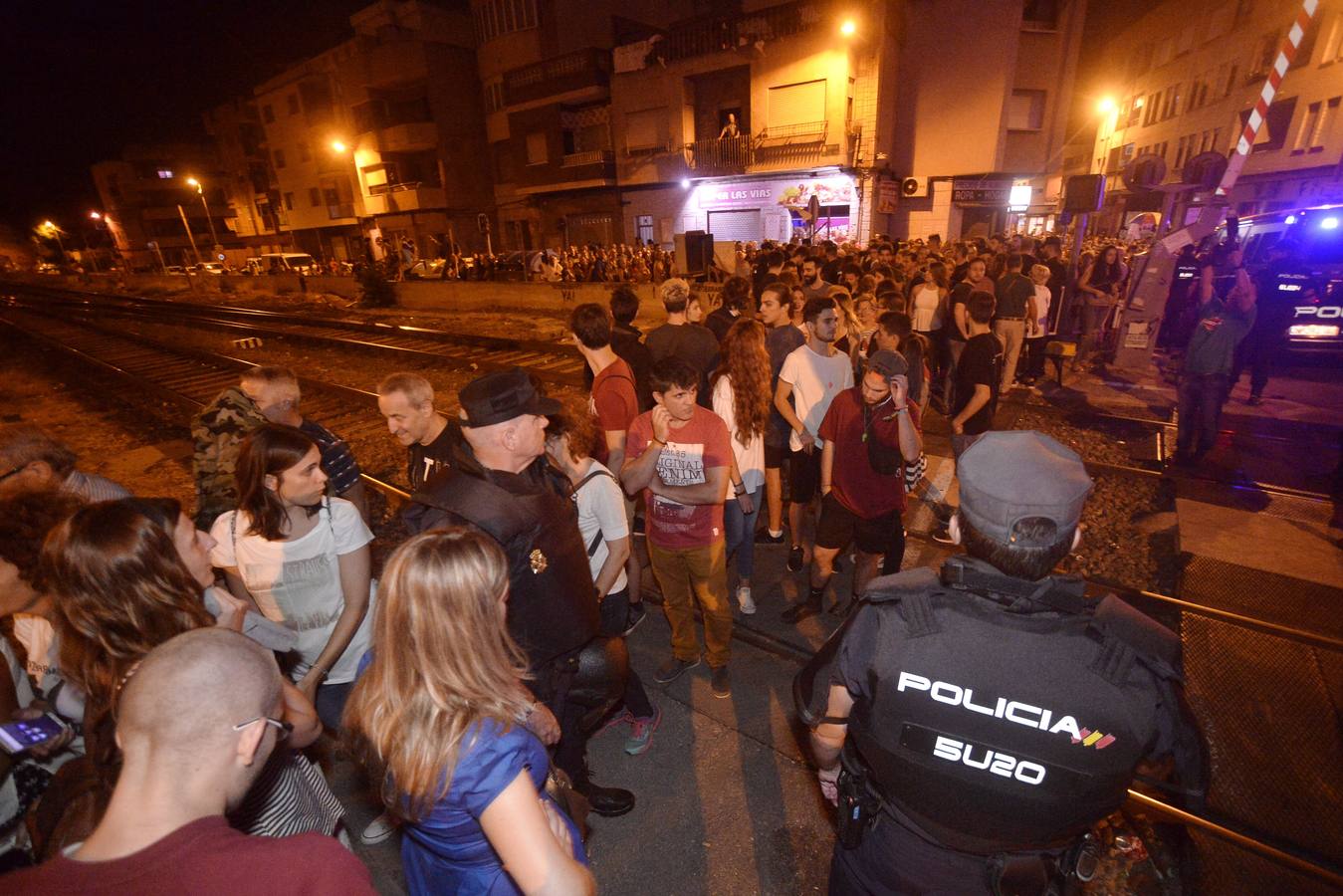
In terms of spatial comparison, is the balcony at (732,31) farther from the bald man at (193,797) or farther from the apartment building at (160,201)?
the apartment building at (160,201)

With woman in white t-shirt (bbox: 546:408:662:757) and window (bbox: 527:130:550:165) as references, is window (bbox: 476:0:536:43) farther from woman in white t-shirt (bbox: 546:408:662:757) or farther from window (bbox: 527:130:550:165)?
woman in white t-shirt (bbox: 546:408:662:757)

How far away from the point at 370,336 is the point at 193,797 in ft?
59.0

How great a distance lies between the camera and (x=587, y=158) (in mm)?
29828

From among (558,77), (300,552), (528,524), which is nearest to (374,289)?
(558,77)

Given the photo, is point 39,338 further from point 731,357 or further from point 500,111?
point 731,357

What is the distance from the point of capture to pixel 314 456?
274cm

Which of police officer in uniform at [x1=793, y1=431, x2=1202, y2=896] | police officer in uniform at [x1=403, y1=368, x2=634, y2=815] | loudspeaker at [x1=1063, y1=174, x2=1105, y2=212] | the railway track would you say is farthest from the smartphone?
loudspeaker at [x1=1063, y1=174, x2=1105, y2=212]

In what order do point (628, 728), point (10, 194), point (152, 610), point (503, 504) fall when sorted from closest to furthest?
1. point (152, 610)
2. point (503, 504)
3. point (628, 728)
4. point (10, 194)

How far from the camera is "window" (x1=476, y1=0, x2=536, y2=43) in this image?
30.8 meters

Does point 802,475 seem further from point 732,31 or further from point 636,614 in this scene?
point 732,31

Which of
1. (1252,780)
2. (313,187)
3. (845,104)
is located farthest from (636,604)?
(313,187)

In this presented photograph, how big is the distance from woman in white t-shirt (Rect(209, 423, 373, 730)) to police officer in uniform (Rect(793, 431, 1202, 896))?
2.36 m

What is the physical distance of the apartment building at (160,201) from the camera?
67.7 metres

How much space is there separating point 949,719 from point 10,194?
121 metres
